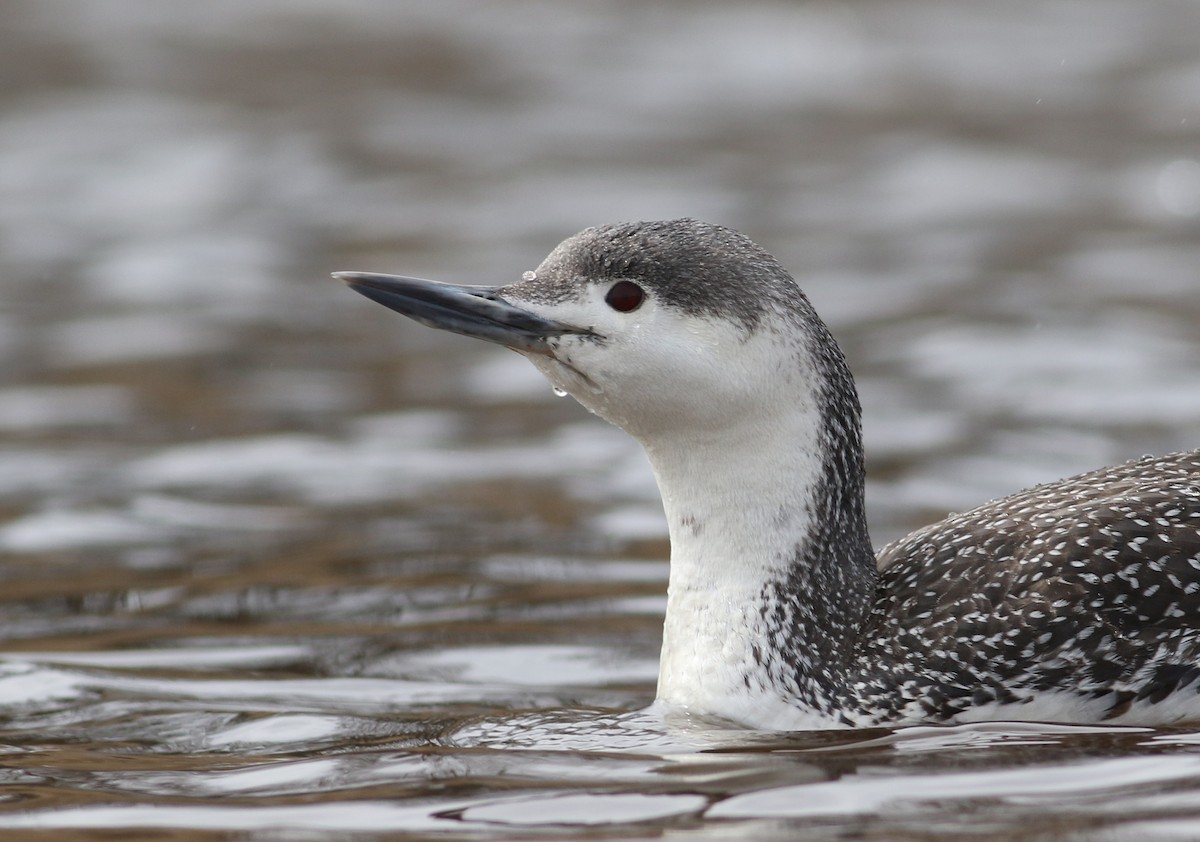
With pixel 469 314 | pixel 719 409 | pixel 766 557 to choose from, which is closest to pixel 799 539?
pixel 766 557

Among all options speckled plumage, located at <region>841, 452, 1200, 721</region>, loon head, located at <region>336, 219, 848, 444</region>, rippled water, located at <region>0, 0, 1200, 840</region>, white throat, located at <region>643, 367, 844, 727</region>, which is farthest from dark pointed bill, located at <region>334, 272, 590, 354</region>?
speckled plumage, located at <region>841, 452, 1200, 721</region>

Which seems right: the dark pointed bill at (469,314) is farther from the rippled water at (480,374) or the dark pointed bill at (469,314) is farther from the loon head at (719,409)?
the rippled water at (480,374)

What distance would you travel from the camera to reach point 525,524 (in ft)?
27.9

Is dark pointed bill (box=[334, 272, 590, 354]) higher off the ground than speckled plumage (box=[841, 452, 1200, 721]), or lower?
higher

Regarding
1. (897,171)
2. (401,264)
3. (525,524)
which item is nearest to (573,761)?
(525,524)

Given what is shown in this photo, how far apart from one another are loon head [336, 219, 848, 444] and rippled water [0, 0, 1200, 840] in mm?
919

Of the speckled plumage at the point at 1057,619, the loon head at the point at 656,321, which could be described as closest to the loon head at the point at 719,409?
the loon head at the point at 656,321

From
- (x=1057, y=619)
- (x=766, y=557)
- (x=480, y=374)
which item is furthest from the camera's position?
(x=480, y=374)

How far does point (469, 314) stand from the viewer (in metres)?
5.70

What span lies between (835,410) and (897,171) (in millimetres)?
10319

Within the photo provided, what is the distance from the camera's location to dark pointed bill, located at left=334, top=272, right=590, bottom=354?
5664 millimetres

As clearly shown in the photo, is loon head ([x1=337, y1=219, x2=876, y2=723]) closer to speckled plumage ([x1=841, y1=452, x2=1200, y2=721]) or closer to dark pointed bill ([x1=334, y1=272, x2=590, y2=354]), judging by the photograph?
dark pointed bill ([x1=334, y1=272, x2=590, y2=354])

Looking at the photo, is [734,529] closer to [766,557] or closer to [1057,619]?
[766,557]

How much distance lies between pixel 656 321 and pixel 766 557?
0.74 m
